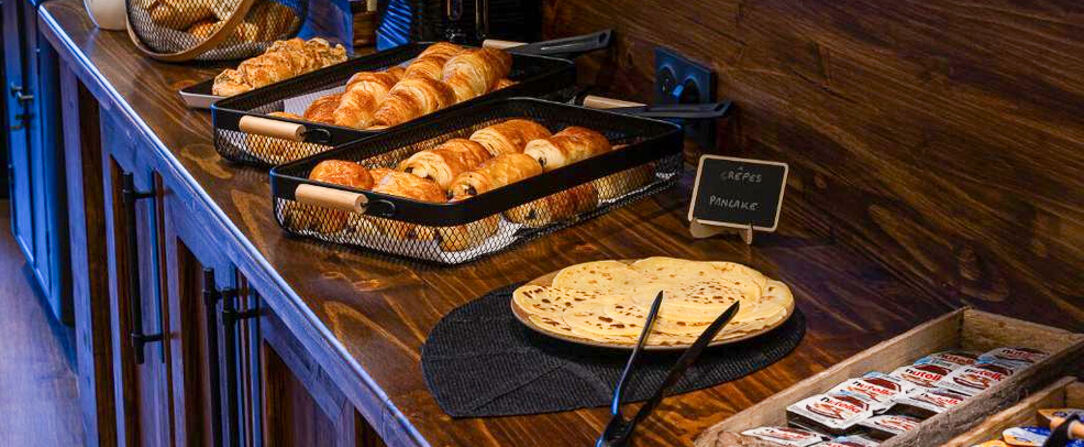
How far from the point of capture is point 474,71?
1.92 metres

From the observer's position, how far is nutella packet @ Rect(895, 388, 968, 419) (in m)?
1.04

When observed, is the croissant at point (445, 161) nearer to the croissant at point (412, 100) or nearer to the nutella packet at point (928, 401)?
the croissant at point (412, 100)

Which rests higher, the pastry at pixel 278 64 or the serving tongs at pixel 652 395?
the pastry at pixel 278 64

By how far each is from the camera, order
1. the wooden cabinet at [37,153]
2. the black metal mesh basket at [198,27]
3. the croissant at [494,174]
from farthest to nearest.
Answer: the wooden cabinet at [37,153]
the black metal mesh basket at [198,27]
the croissant at [494,174]

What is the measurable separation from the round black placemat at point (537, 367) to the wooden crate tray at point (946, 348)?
0.32 feet

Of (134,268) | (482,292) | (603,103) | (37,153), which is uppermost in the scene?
(603,103)

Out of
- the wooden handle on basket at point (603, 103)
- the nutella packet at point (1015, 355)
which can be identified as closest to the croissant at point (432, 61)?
the wooden handle on basket at point (603, 103)

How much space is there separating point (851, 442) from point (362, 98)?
101 centimetres

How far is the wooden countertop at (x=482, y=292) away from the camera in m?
1.10

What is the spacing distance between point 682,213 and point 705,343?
1.69 feet

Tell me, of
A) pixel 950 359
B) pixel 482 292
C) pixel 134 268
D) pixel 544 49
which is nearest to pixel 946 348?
pixel 950 359

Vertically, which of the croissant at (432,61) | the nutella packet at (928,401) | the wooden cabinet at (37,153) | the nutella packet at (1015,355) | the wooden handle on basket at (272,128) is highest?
the croissant at (432,61)

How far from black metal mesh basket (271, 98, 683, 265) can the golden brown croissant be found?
0.15 metres

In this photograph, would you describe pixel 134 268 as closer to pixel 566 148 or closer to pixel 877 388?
pixel 566 148
